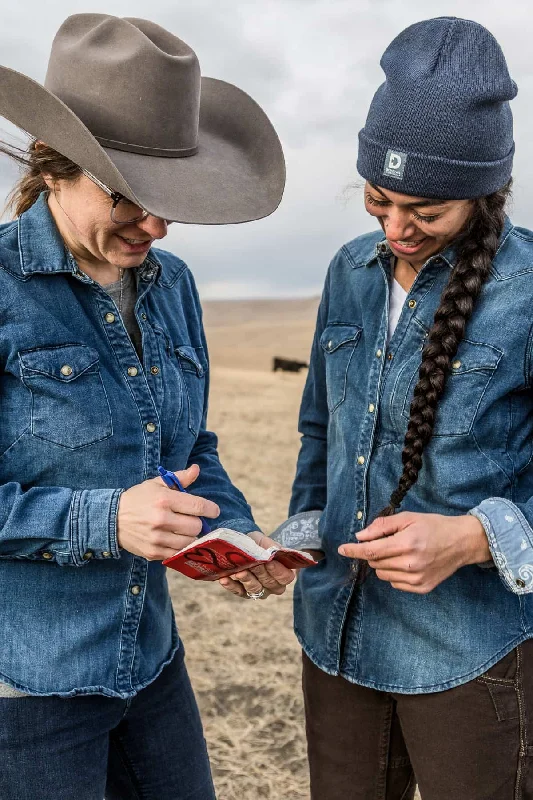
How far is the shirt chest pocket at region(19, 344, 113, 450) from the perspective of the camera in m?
2.06

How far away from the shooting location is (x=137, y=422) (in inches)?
87.3

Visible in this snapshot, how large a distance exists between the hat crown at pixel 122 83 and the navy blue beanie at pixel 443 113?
0.49 metres

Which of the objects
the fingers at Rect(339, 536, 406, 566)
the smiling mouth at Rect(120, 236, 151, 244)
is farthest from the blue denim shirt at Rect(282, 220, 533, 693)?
the smiling mouth at Rect(120, 236, 151, 244)

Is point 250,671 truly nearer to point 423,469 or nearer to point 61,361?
point 423,469

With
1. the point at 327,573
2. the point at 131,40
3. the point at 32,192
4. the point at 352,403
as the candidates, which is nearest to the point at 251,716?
the point at 327,573

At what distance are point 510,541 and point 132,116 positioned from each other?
4.39 feet

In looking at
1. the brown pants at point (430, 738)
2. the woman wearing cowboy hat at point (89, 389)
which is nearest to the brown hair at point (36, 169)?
the woman wearing cowboy hat at point (89, 389)

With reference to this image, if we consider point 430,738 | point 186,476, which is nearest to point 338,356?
point 186,476

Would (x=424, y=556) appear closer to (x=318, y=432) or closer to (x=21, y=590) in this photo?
(x=318, y=432)

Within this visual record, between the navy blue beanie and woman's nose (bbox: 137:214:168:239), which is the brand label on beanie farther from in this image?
woman's nose (bbox: 137:214:168:239)

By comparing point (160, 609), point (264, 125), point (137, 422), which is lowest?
point (160, 609)

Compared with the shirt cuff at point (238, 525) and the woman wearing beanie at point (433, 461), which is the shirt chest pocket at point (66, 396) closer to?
the shirt cuff at point (238, 525)

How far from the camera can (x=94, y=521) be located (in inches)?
79.8

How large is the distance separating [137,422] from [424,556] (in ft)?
2.55
